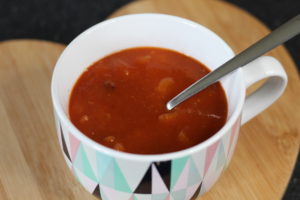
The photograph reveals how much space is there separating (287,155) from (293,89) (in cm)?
19

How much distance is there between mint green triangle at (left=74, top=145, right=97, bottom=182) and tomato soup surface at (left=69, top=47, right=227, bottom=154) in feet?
0.15

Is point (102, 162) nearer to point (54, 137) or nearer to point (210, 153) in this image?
point (210, 153)

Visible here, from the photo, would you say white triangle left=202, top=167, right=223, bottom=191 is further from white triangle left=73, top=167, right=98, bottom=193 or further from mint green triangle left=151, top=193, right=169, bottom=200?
white triangle left=73, top=167, right=98, bottom=193

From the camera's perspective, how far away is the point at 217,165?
2.71ft

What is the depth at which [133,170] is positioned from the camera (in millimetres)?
757

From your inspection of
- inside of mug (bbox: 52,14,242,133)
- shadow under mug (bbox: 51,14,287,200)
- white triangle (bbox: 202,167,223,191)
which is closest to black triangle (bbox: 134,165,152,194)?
shadow under mug (bbox: 51,14,287,200)

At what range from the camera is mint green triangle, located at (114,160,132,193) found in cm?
76

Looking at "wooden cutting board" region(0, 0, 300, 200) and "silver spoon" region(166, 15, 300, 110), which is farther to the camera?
"wooden cutting board" region(0, 0, 300, 200)

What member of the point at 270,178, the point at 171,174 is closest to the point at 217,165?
the point at 171,174

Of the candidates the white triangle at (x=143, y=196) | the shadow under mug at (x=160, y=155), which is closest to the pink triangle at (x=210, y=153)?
the shadow under mug at (x=160, y=155)

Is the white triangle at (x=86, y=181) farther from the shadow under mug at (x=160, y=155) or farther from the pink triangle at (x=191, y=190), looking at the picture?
the pink triangle at (x=191, y=190)

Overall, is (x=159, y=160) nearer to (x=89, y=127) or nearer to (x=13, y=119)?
(x=89, y=127)

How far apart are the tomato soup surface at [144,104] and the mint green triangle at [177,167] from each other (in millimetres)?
63

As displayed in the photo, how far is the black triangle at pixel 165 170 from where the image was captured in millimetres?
750
